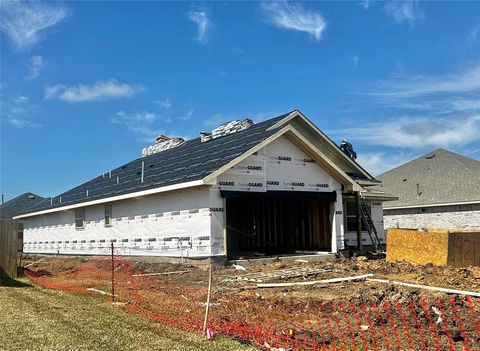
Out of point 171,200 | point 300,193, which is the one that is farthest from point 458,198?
point 171,200

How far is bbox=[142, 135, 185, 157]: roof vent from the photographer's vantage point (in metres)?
35.0

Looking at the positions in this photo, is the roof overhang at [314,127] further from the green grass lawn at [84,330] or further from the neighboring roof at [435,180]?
the green grass lawn at [84,330]

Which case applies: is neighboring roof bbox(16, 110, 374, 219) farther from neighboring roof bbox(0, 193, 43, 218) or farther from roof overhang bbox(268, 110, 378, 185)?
neighboring roof bbox(0, 193, 43, 218)

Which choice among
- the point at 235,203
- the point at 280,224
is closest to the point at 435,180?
the point at 280,224

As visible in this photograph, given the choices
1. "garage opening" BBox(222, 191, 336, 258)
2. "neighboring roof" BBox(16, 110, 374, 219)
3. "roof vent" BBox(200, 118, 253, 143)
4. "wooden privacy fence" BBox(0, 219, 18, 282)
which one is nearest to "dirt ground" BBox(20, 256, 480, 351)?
"wooden privacy fence" BBox(0, 219, 18, 282)

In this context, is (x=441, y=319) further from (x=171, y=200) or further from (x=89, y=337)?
(x=171, y=200)

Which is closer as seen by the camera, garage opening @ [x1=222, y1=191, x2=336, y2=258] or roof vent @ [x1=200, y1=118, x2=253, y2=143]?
garage opening @ [x1=222, y1=191, x2=336, y2=258]

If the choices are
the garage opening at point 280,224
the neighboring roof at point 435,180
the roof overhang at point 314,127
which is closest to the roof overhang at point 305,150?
the garage opening at point 280,224

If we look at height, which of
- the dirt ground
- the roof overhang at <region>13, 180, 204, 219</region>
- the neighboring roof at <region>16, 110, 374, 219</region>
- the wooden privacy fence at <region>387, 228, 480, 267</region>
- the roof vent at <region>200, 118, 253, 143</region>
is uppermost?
the roof vent at <region>200, 118, 253, 143</region>

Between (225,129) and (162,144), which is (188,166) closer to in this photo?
(225,129)

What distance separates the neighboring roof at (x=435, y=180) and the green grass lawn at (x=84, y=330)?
92.0 ft

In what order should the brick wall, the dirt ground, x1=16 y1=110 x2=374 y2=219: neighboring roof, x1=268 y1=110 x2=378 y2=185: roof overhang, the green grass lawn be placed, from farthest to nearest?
the brick wall
x1=268 y1=110 x2=378 y2=185: roof overhang
x1=16 y1=110 x2=374 y2=219: neighboring roof
the dirt ground
the green grass lawn

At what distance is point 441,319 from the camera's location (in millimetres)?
8891

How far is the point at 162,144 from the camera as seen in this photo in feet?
121
